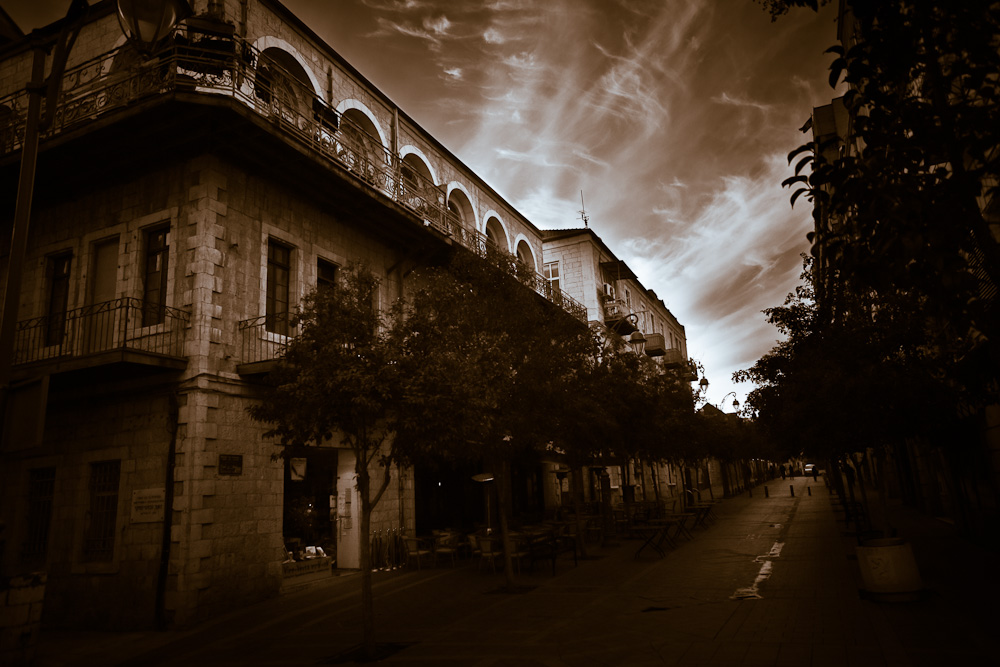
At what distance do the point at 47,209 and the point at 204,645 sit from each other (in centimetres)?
1075

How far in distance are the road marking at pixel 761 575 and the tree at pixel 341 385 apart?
19.2ft

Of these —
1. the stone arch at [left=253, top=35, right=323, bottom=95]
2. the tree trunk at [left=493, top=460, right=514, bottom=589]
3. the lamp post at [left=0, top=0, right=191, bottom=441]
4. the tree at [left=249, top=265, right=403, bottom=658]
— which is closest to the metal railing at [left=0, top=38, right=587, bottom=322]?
the stone arch at [left=253, top=35, right=323, bottom=95]

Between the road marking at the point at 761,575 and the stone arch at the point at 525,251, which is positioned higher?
the stone arch at the point at 525,251

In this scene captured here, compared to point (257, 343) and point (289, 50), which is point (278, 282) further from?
point (289, 50)

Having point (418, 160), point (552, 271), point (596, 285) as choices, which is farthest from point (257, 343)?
point (596, 285)

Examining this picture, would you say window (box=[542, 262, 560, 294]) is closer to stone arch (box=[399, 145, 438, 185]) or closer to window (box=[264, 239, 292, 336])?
stone arch (box=[399, 145, 438, 185])

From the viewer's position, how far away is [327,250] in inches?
609

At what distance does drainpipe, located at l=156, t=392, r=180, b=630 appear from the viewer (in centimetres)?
1081

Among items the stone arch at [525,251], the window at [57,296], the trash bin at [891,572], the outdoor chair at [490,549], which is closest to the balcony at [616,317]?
the stone arch at [525,251]

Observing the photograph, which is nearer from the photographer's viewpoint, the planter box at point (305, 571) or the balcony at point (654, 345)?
the planter box at point (305, 571)

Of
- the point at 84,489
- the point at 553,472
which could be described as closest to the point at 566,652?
the point at 84,489

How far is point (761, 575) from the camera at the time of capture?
40.2 ft

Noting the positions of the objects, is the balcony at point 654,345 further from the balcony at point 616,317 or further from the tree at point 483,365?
the tree at point 483,365

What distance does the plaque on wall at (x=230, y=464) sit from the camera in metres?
11.8
